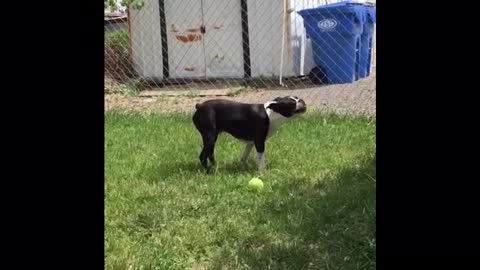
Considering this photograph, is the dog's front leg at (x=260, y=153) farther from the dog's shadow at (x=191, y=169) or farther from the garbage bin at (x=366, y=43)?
the garbage bin at (x=366, y=43)

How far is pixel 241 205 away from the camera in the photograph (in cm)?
337

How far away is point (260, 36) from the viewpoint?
31.7 feet

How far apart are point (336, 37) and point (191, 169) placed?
503 centimetres

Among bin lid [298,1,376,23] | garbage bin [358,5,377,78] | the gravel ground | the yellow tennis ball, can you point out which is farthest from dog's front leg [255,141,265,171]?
garbage bin [358,5,377,78]

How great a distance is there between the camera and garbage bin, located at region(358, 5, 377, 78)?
8859mm

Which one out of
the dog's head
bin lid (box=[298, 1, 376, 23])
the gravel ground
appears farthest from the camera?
bin lid (box=[298, 1, 376, 23])

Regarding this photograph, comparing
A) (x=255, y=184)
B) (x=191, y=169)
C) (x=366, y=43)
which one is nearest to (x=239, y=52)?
(x=366, y=43)

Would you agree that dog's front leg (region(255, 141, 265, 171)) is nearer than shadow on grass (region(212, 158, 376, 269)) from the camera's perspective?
No

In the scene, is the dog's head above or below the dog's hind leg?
above

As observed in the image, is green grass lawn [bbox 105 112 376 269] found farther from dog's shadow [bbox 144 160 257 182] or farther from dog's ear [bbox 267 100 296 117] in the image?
dog's ear [bbox 267 100 296 117]

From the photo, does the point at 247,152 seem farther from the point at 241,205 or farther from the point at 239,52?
the point at 239,52

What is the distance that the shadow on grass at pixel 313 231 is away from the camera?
254 cm

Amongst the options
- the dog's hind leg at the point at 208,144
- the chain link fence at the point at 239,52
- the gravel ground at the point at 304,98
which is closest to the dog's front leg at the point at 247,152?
the dog's hind leg at the point at 208,144
